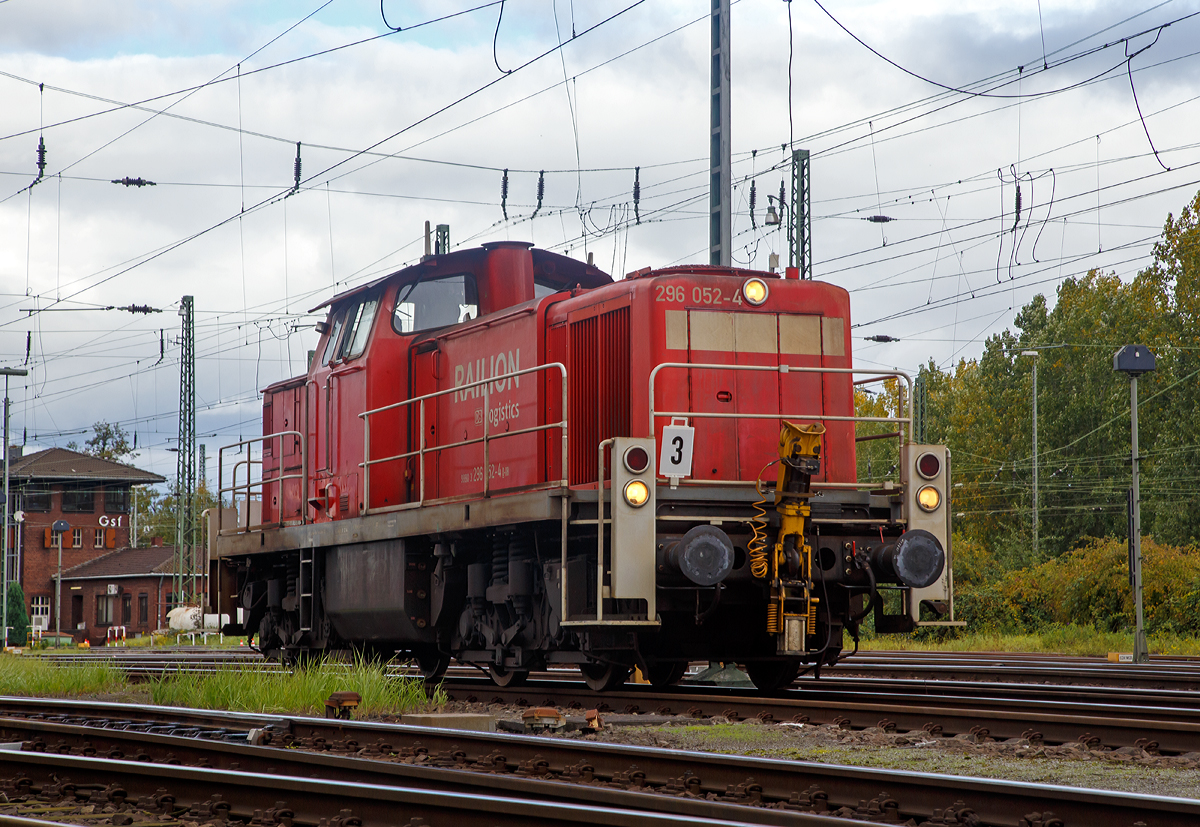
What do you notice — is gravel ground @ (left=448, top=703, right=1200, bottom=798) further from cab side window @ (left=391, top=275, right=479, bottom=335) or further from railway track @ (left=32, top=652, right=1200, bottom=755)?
cab side window @ (left=391, top=275, right=479, bottom=335)

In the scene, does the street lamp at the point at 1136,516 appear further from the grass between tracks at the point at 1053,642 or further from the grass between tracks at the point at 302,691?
the grass between tracks at the point at 302,691

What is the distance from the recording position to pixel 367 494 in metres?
11.8

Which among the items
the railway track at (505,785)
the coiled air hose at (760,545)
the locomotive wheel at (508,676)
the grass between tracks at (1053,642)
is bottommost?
the grass between tracks at (1053,642)

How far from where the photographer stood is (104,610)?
59438mm

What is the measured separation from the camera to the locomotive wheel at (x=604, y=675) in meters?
10.2

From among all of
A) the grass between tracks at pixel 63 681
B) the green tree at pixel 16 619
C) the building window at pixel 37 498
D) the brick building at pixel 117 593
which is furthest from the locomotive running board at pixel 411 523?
the building window at pixel 37 498

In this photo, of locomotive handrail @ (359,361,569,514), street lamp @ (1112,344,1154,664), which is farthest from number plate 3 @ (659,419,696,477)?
street lamp @ (1112,344,1154,664)

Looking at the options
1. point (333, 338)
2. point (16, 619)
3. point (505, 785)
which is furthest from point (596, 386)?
point (16, 619)

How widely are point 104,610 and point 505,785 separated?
58.8 metres

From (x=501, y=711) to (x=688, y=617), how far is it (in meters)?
1.55

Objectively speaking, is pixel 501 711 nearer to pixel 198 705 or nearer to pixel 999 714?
pixel 198 705

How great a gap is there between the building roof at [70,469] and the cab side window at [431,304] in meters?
51.9

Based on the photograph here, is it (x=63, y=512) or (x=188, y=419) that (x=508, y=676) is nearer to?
(x=188, y=419)

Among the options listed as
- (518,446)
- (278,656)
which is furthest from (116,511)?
(518,446)
